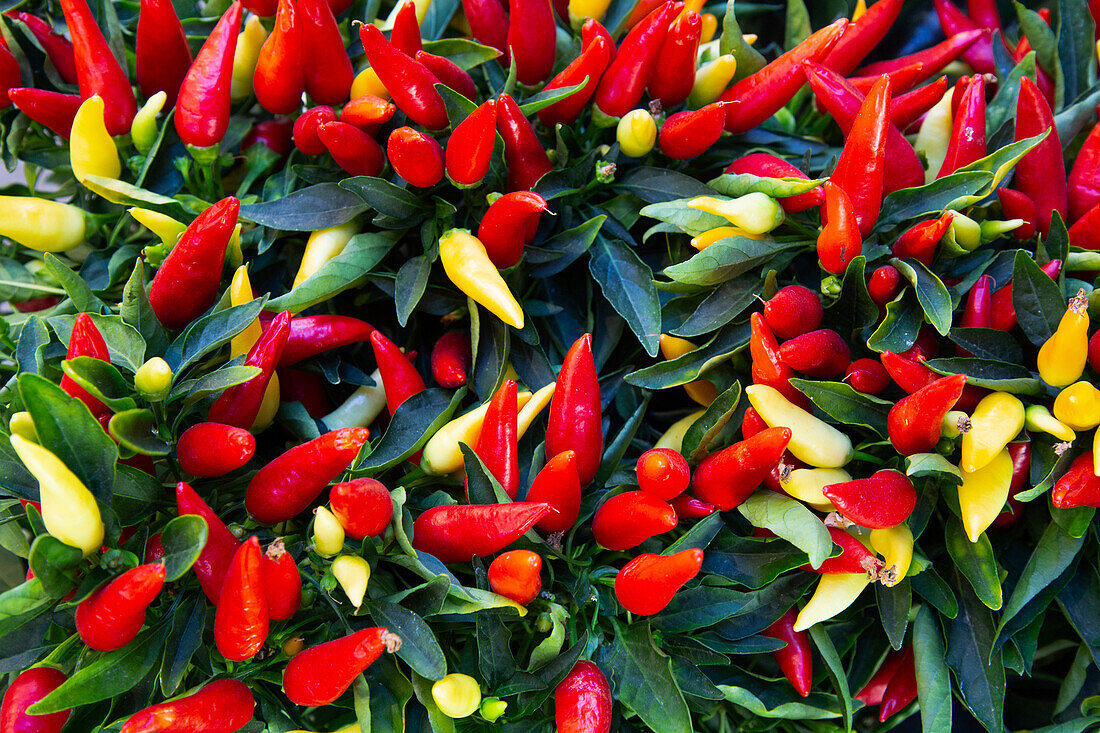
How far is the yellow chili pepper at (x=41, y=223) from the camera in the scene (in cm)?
86

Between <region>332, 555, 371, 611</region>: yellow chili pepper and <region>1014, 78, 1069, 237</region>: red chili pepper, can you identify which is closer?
<region>332, 555, 371, 611</region>: yellow chili pepper

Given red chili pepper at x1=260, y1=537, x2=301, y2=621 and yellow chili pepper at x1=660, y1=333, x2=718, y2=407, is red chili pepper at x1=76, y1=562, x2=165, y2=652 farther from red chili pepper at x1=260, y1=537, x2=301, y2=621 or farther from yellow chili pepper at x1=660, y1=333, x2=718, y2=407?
yellow chili pepper at x1=660, y1=333, x2=718, y2=407

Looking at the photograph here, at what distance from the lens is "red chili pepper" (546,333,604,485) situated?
794mm

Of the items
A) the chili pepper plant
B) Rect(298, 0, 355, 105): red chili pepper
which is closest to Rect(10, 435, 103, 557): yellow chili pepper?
the chili pepper plant

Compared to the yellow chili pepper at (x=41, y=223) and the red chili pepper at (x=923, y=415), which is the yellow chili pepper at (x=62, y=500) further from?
the red chili pepper at (x=923, y=415)

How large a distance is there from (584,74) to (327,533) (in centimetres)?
55

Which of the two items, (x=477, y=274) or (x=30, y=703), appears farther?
(x=477, y=274)

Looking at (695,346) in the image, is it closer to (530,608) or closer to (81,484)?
(530,608)

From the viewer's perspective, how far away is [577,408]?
795 mm

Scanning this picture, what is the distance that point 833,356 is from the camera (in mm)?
815

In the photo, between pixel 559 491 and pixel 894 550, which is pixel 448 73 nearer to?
pixel 559 491

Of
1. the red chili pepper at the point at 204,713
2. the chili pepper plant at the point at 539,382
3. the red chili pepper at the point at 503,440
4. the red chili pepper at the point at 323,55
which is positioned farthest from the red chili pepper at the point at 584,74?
the red chili pepper at the point at 204,713

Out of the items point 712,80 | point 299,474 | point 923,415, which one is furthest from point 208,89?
point 923,415

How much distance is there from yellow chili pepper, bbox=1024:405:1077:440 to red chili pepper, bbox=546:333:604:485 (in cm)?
40
